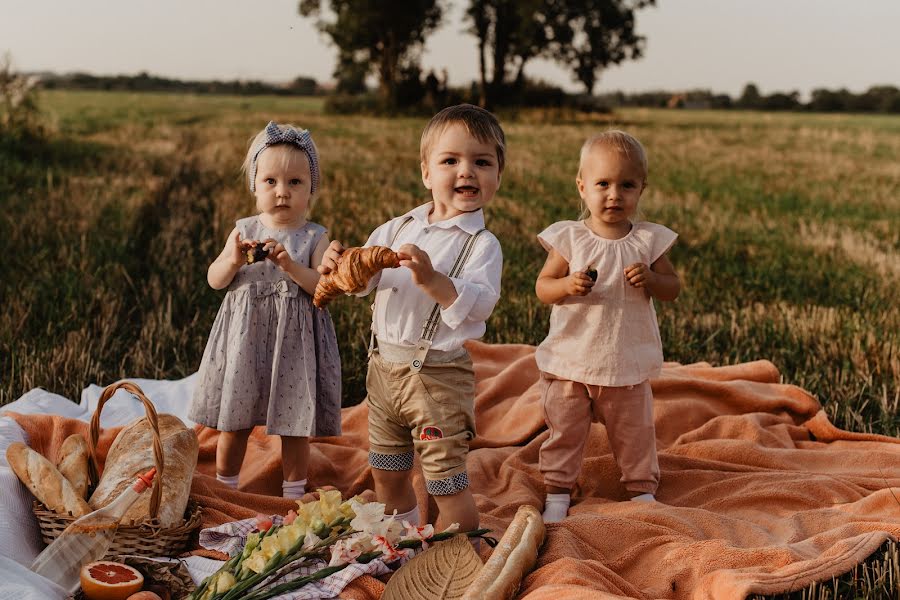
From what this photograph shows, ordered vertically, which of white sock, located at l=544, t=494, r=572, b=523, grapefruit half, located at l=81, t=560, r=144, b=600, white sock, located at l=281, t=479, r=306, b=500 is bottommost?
white sock, located at l=544, t=494, r=572, b=523

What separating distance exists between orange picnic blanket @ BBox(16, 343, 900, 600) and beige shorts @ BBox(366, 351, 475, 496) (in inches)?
16.6

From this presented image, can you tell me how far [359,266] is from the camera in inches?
136

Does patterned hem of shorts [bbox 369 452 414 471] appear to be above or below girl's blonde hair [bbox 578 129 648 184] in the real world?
below

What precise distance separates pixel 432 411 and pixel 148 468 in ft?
3.87

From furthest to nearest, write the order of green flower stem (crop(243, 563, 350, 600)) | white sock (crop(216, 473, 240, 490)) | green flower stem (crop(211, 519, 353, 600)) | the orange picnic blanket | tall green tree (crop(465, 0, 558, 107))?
tall green tree (crop(465, 0, 558, 107)), white sock (crop(216, 473, 240, 490)), the orange picnic blanket, green flower stem (crop(243, 563, 350, 600)), green flower stem (crop(211, 519, 353, 600))

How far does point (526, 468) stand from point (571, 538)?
102cm

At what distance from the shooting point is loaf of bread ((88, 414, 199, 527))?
377cm

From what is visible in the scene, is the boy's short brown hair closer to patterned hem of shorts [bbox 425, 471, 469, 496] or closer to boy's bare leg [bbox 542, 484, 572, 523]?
patterned hem of shorts [bbox 425, 471, 469, 496]

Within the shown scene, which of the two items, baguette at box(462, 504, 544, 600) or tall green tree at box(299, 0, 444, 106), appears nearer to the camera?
baguette at box(462, 504, 544, 600)

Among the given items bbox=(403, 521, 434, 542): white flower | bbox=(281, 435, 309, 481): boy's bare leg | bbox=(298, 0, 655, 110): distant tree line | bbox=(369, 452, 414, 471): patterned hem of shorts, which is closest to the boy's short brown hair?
bbox=(369, 452, 414, 471): patterned hem of shorts

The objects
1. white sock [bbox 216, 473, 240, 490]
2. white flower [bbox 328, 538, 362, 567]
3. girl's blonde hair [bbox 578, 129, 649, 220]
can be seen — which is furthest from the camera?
white sock [bbox 216, 473, 240, 490]

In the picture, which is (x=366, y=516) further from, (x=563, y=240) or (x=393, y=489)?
(x=563, y=240)

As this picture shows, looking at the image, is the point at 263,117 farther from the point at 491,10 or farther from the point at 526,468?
the point at 526,468

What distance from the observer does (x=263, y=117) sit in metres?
28.1
